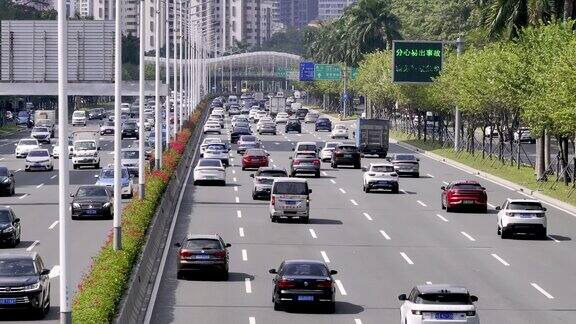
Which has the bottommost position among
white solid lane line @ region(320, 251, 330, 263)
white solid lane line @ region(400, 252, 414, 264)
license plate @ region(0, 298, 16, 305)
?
white solid lane line @ region(400, 252, 414, 264)

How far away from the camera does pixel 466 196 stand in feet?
196

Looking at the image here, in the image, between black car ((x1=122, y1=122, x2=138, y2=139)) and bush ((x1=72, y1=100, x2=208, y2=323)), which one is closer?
bush ((x1=72, y1=100, x2=208, y2=323))

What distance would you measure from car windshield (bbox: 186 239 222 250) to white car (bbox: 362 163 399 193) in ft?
102

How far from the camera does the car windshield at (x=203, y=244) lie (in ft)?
127

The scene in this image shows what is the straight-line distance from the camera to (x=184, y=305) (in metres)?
34.4

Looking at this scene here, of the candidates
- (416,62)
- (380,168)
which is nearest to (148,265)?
(380,168)

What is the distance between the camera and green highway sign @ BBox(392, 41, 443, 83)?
10519 cm

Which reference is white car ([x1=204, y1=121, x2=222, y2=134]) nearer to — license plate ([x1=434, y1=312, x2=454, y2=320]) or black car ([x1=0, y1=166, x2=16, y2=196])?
black car ([x1=0, y1=166, x2=16, y2=196])

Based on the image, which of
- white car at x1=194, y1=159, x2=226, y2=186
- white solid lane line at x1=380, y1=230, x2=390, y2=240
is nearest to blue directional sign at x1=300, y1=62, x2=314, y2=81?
white car at x1=194, y1=159, x2=226, y2=186

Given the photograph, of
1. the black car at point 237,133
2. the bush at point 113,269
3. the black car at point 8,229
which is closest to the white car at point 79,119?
the black car at point 237,133

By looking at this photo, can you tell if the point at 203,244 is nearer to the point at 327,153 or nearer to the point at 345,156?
the point at 345,156

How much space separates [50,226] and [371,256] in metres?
13.2

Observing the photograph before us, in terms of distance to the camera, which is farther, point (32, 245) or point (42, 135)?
point (42, 135)

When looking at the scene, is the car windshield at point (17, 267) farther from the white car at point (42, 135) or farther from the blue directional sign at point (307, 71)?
the blue directional sign at point (307, 71)
